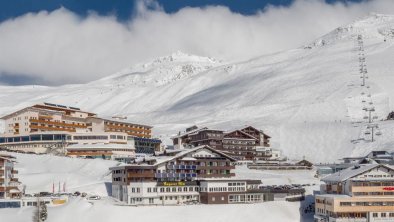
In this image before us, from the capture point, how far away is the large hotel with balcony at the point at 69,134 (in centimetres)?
13488

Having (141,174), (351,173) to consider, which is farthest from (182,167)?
(351,173)

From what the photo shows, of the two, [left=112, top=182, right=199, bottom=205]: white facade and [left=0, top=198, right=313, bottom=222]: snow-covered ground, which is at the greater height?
[left=112, top=182, right=199, bottom=205]: white facade

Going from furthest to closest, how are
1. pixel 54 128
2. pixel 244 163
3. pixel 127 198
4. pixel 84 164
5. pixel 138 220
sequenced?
pixel 54 128 → pixel 244 163 → pixel 84 164 → pixel 127 198 → pixel 138 220

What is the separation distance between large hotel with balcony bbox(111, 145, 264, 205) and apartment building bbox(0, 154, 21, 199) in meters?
14.4

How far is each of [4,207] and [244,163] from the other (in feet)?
175

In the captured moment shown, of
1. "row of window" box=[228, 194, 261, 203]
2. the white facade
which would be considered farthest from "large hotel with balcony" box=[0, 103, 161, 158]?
"row of window" box=[228, 194, 261, 203]

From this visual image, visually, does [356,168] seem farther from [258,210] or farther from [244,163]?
[244,163]

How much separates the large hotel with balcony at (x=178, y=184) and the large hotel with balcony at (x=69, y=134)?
34346 millimetres

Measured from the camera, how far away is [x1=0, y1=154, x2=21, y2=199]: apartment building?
316 ft

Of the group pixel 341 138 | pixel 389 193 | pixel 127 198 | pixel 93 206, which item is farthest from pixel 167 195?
pixel 341 138

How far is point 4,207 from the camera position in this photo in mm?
90250

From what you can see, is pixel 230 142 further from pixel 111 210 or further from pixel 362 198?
pixel 111 210

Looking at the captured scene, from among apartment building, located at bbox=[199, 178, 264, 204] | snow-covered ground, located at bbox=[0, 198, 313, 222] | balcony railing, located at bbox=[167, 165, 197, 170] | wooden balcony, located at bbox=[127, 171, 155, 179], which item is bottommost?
snow-covered ground, located at bbox=[0, 198, 313, 222]

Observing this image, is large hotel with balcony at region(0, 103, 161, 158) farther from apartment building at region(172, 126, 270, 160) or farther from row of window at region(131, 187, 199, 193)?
row of window at region(131, 187, 199, 193)
